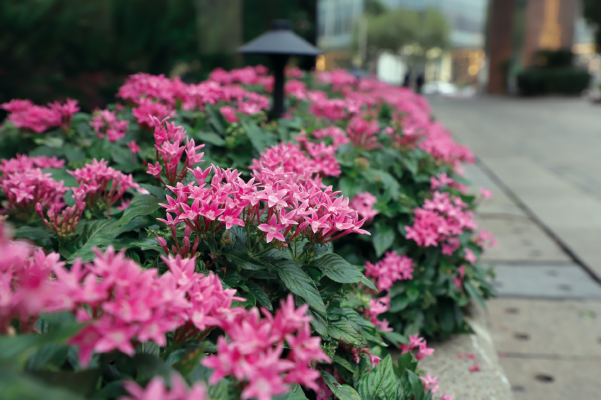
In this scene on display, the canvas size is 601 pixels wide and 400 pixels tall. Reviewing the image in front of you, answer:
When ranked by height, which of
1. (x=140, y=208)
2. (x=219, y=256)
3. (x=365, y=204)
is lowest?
(x=365, y=204)

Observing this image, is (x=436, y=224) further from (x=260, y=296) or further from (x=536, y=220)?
(x=536, y=220)

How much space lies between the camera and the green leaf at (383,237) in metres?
2.33

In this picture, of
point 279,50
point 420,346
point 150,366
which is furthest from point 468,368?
point 279,50

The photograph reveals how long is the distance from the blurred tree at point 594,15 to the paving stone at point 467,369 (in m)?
32.0

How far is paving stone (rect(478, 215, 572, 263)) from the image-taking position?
4156 mm

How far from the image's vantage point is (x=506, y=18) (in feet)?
115

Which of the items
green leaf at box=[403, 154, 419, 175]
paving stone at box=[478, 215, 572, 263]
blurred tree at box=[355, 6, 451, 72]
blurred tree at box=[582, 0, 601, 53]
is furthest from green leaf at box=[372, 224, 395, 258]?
blurred tree at box=[355, 6, 451, 72]

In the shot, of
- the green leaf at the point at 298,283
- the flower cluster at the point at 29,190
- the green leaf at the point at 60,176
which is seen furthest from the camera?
the green leaf at the point at 60,176

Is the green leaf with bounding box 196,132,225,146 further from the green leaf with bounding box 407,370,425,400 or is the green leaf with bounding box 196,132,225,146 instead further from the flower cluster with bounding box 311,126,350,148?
the green leaf with bounding box 407,370,425,400

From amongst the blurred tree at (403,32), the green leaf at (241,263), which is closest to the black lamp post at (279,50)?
the green leaf at (241,263)

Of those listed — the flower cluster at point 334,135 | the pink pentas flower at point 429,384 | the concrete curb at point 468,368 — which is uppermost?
the flower cluster at point 334,135

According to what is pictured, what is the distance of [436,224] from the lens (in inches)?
93.2

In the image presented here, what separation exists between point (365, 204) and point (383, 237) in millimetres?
203

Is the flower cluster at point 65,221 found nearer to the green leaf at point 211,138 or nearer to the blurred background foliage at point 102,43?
the green leaf at point 211,138
